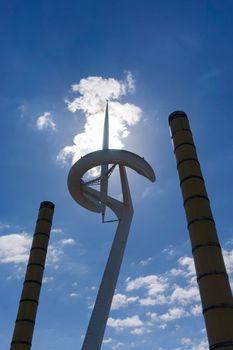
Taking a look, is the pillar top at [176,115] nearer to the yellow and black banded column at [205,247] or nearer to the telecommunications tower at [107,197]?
the yellow and black banded column at [205,247]

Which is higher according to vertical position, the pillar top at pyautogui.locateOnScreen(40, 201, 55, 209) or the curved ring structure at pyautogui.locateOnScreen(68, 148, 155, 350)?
the pillar top at pyautogui.locateOnScreen(40, 201, 55, 209)

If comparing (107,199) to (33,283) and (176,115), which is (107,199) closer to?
(33,283)

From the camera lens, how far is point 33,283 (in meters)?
23.3

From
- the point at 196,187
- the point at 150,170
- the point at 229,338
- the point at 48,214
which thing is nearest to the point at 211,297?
the point at 229,338

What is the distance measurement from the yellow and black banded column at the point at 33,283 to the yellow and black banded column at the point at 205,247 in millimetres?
12078

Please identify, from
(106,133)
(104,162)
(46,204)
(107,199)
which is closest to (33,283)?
(46,204)

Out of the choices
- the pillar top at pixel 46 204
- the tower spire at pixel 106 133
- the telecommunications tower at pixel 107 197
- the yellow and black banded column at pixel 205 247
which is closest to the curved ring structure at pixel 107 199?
the telecommunications tower at pixel 107 197

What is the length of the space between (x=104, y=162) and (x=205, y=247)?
10.5 meters

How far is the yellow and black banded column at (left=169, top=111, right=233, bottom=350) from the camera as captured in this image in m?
12.4

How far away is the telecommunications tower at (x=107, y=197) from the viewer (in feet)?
66.4

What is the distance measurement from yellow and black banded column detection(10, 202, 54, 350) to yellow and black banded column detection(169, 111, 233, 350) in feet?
39.6

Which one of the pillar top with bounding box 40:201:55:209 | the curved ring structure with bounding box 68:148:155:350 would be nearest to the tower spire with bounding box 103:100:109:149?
the curved ring structure with bounding box 68:148:155:350

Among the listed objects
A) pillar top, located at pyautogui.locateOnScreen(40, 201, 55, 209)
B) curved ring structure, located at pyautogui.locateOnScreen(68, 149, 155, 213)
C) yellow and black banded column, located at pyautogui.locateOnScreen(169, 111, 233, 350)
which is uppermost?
pillar top, located at pyautogui.locateOnScreen(40, 201, 55, 209)

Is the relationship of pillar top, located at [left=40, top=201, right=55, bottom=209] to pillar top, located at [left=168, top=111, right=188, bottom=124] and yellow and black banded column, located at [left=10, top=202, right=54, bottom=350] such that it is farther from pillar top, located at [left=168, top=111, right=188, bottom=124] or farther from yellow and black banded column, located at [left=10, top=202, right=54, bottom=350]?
pillar top, located at [left=168, top=111, right=188, bottom=124]
